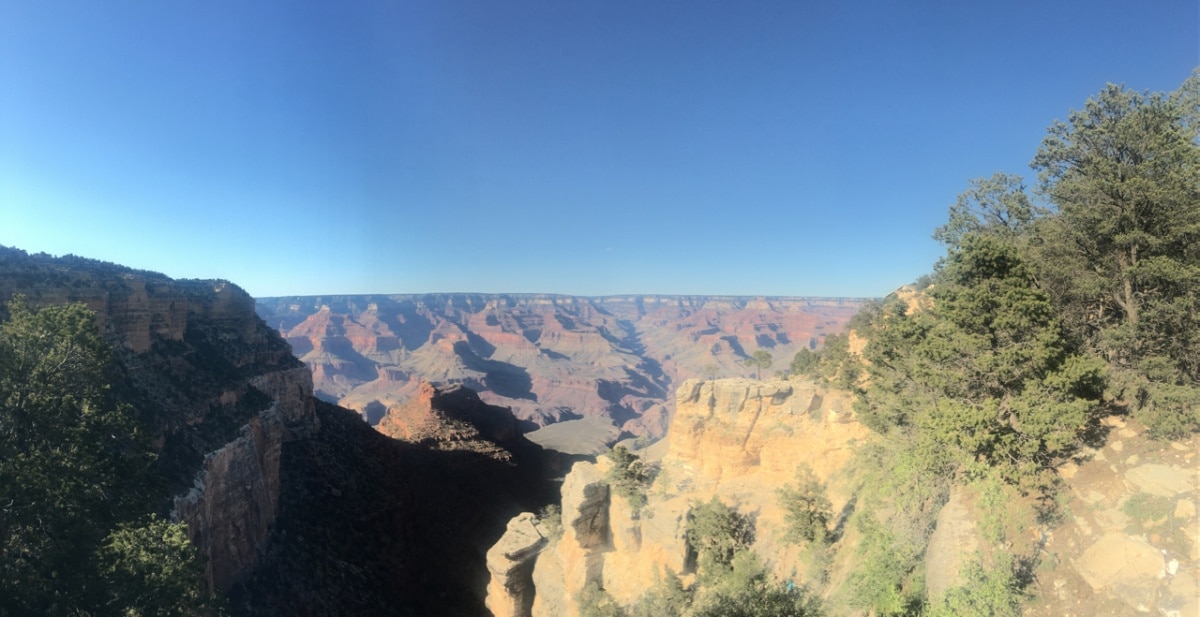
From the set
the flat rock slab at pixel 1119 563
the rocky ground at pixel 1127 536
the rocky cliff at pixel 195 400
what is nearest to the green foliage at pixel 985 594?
the rocky ground at pixel 1127 536

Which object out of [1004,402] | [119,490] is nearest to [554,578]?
[119,490]

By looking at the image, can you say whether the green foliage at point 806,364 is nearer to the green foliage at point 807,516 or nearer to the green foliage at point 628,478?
the green foliage at point 807,516

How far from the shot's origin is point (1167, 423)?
40.8ft

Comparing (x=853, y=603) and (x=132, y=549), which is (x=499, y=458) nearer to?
(x=132, y=549)

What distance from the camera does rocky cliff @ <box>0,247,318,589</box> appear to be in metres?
26.2

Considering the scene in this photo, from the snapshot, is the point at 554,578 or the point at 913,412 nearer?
the point at 913,412

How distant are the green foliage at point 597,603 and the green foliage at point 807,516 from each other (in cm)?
839

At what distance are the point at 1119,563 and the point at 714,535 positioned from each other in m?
13.2

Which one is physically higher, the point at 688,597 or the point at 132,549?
the point at 132,549

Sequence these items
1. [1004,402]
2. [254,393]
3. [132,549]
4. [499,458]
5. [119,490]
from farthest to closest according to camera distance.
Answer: [499,458] < [254,393] < [119,490] < [132,549] < [1004,402]

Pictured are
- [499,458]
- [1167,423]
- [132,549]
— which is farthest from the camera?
[499,458]

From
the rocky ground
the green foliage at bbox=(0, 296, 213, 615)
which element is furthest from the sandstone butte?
the green foliage at bbox=(0, 296, 213, 615)

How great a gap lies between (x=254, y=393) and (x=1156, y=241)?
51.2 metres

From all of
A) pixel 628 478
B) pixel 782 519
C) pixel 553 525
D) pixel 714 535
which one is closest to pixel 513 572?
pixel 553 525
